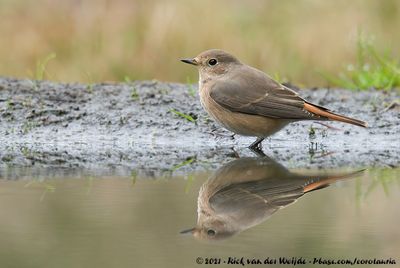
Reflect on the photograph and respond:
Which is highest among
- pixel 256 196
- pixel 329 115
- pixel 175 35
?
pixel 175 35

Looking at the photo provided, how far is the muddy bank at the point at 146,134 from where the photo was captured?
6.50 meters

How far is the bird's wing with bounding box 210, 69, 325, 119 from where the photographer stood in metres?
7.18

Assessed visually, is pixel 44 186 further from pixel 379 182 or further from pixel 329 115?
pixel 329 115

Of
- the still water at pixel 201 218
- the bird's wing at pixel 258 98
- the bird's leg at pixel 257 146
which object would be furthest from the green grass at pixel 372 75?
the still water at pixel 201 218

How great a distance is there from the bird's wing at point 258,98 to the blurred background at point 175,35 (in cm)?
377

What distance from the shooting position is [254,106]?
24.0ft

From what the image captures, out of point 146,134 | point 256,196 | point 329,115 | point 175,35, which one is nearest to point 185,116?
point 146,134

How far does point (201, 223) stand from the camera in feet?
14.8

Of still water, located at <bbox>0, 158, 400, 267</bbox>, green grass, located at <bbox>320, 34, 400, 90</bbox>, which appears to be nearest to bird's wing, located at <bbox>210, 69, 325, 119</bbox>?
still water, located at <bbox>0, 158, 400, 267</bbox>

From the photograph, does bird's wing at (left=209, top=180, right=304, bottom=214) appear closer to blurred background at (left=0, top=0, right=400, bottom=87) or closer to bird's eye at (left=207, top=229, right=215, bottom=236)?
bird's eye at (left=207, top=229, right=215, bottom=236)

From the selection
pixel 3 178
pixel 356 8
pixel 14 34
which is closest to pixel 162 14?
pixel 14 34

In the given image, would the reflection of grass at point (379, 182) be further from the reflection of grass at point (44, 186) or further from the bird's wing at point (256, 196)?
the reflection of grass at point (44, 186)

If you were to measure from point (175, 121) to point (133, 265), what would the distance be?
4.33m

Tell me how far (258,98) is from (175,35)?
554 centimetres
